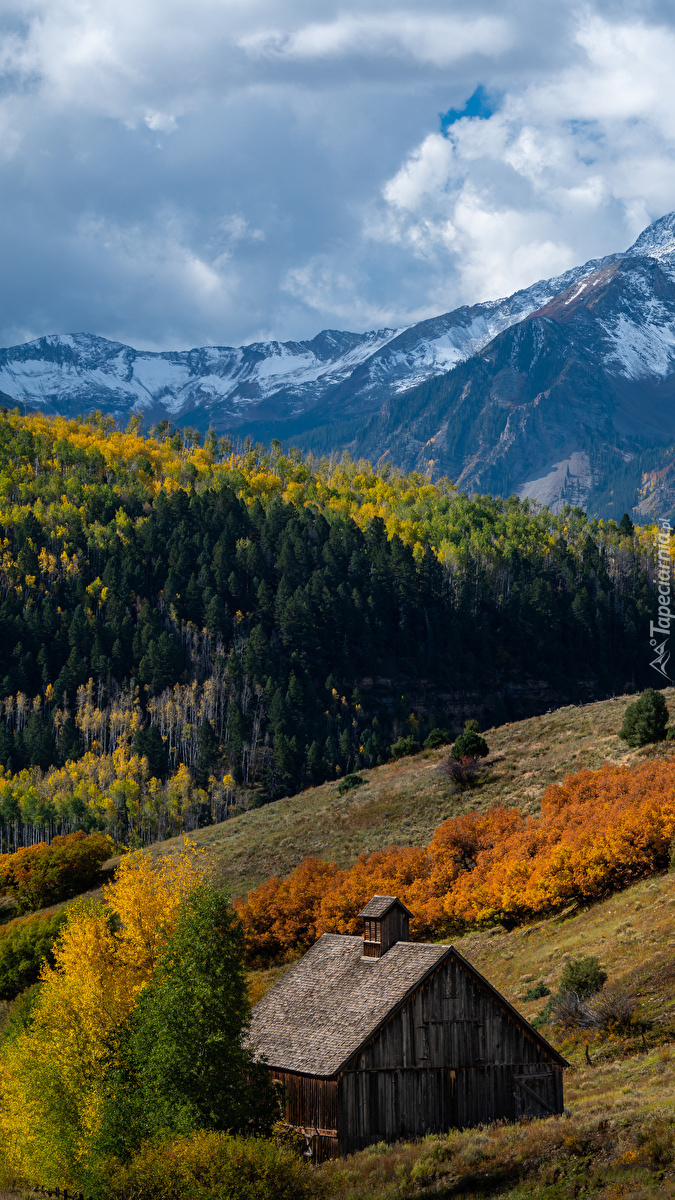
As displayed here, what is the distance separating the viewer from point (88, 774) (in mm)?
162250

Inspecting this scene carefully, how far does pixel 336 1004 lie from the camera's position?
3666 centimetres

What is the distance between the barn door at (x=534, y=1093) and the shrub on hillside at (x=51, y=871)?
71.9m

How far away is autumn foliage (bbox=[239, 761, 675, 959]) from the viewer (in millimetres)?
55344

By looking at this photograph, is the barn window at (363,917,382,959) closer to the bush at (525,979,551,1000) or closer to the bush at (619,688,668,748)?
the bush at (525,979,551,1000)

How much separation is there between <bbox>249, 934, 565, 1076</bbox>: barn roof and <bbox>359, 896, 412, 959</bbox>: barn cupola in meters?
0.30

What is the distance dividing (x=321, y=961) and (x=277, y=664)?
14668 centimetres

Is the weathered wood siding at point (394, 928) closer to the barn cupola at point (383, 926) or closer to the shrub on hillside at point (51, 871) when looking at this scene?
the barn cupola at point (383, 926)

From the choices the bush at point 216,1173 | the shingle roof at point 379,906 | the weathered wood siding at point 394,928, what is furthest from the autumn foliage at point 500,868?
the bush at point 216,1173

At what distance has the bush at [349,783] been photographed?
10150 cm

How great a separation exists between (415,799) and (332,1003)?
5162cm

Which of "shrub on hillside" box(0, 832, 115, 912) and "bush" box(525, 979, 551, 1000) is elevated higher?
"bush" box(525, 979, 551, 1000)

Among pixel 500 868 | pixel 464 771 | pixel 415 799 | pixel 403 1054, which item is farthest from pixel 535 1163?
pixel 415 799

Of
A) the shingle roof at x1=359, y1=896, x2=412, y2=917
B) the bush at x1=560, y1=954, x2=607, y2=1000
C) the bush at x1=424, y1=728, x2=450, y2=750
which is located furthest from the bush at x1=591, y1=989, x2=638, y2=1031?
the bush at x1=424, y1=728, x2=450, y2=750

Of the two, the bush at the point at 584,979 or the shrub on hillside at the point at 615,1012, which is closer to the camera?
the shrub on hillside at the point at 615,1012
